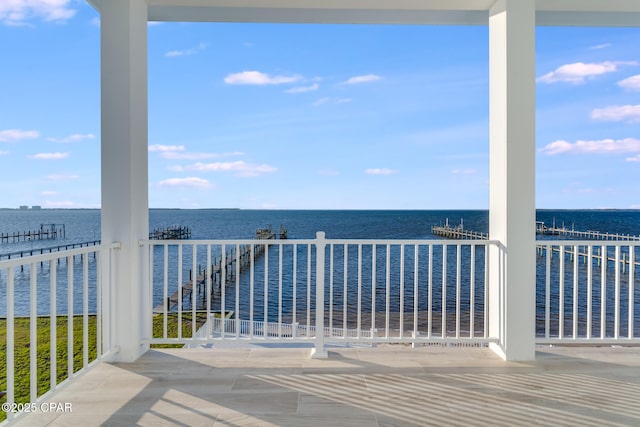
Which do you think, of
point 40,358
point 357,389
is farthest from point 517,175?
point 40,358

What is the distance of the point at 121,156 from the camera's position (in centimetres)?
323

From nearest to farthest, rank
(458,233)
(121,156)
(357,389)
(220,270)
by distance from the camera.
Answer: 1. (357,389)
2. (121,156)
3. (220,270)
4. (458,233)

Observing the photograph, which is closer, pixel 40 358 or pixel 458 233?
pixel 40 358

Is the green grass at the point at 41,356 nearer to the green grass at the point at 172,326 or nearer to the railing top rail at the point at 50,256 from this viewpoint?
the green grass at the point at 172,326

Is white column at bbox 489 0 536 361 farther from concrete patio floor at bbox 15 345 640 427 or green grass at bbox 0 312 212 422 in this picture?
green grass at bbox 0 312 212 422

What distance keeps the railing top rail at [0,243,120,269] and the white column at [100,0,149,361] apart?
17 cm

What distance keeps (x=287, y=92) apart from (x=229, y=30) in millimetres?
7324

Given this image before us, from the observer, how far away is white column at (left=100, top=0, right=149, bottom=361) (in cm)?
323

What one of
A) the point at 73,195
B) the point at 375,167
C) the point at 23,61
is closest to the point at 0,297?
the point at 73,195

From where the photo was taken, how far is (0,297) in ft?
70.2

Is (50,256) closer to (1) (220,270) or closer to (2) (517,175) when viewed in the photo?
(2) (517,175)

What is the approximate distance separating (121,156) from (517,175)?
300 centimetres

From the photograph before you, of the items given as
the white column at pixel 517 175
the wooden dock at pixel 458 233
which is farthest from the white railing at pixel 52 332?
the wooden dock at pixel 458 233

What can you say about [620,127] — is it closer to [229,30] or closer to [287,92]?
[287,92]
